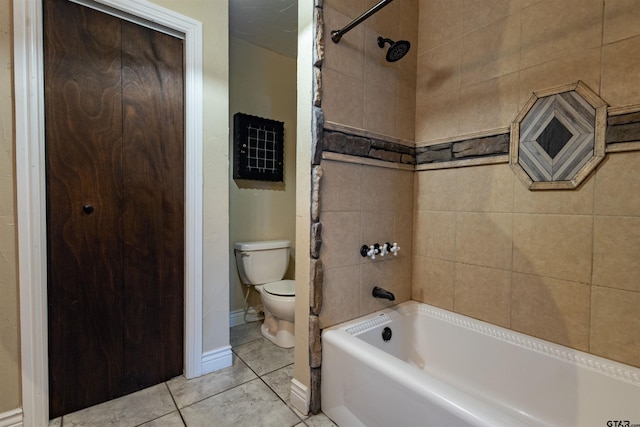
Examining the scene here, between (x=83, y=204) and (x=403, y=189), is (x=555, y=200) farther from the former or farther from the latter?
(x=83, y=204)

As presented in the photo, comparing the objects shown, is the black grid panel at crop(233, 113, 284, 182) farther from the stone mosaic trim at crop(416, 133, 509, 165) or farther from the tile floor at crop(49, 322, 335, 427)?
the tile floor at crop(49, 322, 335, 427)

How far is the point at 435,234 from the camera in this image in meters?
1.74

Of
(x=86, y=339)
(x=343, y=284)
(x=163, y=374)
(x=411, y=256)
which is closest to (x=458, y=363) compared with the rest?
(x=411, y=256)

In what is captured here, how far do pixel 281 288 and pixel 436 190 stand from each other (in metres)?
1.30

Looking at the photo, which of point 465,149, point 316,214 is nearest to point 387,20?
point 465,149

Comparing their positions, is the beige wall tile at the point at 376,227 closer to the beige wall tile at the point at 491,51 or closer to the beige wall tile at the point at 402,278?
the beige wall tile at the point at 402,278

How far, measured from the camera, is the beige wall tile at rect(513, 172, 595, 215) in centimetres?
120

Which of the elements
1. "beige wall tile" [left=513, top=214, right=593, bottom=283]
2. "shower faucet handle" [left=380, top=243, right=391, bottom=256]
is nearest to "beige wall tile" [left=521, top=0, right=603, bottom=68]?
"beige wall tile" [left=513, top=214, right=593, bottom=283]

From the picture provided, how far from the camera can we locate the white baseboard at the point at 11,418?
122 cm

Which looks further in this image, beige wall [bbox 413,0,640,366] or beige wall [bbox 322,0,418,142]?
beige wall [bbox 322,0,418,142]

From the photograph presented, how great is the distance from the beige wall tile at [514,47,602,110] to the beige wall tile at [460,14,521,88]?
90 millimetres

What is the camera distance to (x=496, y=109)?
57.4 inches

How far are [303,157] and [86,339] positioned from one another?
55.5 inches

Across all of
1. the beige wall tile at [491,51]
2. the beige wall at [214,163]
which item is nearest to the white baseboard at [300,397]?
the beige wall at [214,163]
